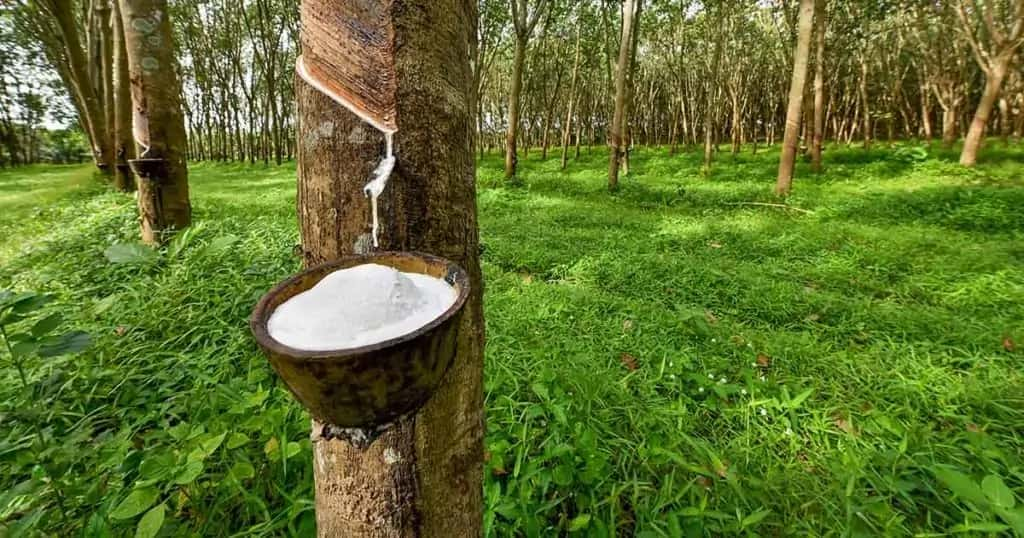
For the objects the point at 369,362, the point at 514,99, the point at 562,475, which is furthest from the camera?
the point at 514,99

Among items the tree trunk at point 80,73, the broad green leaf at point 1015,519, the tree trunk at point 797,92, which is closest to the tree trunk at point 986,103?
the tree trunk at point 797,92

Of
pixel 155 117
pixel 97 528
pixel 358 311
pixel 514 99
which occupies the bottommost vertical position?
pixel 97 528

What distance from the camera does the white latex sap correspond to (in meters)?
0.62

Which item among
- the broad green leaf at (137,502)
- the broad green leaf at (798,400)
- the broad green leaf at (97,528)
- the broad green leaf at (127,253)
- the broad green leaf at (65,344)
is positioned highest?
the broad green leaf at (127,253)

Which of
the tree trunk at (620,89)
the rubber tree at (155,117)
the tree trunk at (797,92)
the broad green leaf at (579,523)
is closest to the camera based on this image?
the broad green leaf at (579,523)

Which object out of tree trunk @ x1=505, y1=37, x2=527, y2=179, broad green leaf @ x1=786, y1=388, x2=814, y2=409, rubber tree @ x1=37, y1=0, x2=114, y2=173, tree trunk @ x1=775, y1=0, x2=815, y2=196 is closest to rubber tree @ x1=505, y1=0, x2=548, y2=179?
tree trunk @ x1=505, y1=37, x2=527, y2=179

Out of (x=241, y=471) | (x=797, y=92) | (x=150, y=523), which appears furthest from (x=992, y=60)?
(x=150, y=523)

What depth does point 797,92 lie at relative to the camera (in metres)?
7.81

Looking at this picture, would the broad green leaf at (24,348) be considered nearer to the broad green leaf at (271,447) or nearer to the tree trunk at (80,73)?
the broad green leaf at (271,447)

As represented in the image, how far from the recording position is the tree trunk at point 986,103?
29.1 ft

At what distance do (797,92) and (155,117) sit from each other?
29.8 ft

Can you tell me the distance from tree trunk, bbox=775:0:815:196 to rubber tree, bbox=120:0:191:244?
8.69m

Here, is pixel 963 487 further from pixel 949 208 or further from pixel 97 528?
pixel 949 208

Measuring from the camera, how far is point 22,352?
1257 millimetres
